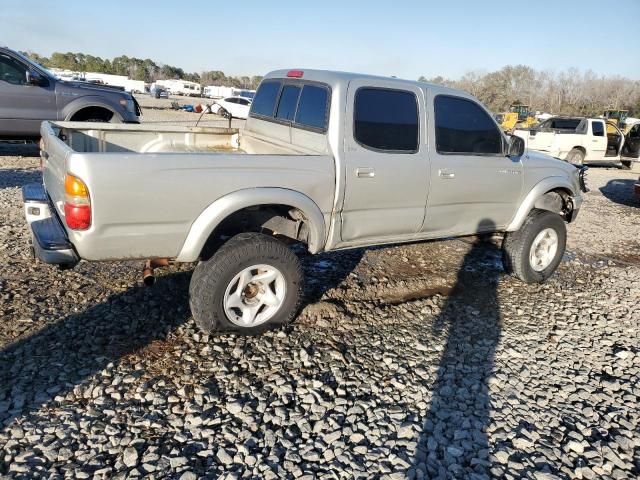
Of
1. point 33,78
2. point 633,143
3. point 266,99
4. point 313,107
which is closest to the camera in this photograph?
point 313,107

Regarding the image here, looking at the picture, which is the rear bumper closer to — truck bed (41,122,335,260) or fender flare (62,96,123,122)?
truck bed (41,122,335,260)

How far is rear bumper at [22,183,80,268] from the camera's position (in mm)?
2988

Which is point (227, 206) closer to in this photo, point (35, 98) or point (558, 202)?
point (558, 202)

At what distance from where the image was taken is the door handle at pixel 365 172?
3.76 metres

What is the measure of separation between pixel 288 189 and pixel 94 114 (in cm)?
757

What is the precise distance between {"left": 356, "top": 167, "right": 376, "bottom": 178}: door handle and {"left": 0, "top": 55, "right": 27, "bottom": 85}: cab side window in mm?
7951

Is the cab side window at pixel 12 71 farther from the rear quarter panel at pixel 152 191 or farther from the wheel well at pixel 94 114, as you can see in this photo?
the rear quarter panel at pixel 152 191

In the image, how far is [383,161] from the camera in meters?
3.88

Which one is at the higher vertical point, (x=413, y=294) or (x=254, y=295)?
(x=254, y=295)

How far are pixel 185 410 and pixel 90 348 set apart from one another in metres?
1.00

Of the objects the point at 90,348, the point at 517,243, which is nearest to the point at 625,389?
the point at 517,243

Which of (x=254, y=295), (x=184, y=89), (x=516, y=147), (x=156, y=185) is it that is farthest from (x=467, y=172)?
(x=184, y=89)

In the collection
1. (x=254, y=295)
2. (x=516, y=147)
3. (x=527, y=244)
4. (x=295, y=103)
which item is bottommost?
(x=254, y=295)

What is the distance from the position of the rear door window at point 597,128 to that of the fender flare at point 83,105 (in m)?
14.5
